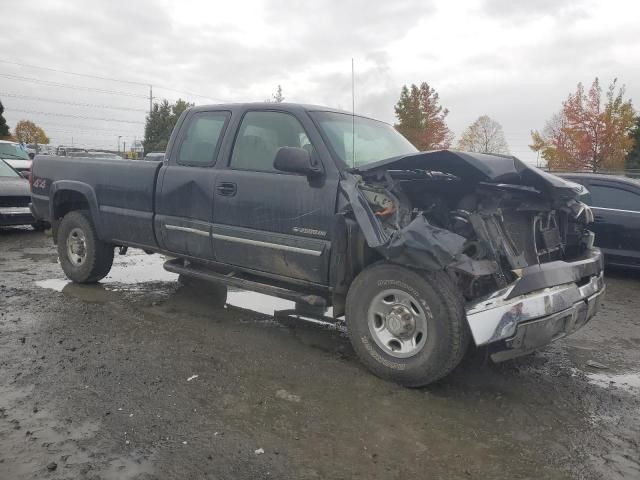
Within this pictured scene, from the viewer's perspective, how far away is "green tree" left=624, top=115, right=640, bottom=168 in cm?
3173

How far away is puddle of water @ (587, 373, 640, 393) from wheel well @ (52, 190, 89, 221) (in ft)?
17.6

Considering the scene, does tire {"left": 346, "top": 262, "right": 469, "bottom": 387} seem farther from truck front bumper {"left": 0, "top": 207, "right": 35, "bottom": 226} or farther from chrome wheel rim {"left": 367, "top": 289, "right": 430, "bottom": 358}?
truck front bumper {"left": 0, "top": 207, "right": 35, "bottom": 226}

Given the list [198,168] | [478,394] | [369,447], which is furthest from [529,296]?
[198,168]

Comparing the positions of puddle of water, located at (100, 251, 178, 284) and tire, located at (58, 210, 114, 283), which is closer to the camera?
tire, located at (58, 210, 114, 283)

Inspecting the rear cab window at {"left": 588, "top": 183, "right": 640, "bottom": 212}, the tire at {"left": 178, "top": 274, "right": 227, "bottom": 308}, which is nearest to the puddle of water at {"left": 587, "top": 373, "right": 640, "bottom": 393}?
the tire at {"left": 178, "top": 274, "right": 227, "bottom": 308}

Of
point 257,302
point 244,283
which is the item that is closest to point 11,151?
point 257,302

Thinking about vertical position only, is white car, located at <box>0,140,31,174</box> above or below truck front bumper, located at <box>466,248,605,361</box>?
above

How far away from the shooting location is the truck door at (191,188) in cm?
485

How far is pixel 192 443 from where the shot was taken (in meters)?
2.86

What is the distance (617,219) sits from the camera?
7582 millimetres

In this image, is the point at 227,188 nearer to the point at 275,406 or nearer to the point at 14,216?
the point at 275,406

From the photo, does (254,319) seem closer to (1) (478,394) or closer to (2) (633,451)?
(1) (478,394)

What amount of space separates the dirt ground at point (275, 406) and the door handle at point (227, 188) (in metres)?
1.23

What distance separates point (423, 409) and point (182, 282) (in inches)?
161
